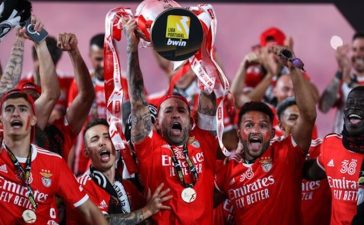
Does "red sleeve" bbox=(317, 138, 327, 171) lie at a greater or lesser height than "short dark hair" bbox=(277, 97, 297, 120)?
lesser

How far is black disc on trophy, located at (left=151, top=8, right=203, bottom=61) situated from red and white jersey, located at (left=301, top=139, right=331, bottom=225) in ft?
3.95

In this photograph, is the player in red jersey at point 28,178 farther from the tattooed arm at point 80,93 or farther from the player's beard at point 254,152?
the player's beard at point 254,152

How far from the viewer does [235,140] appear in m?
8.97

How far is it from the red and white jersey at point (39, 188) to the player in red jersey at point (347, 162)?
61.6 inches

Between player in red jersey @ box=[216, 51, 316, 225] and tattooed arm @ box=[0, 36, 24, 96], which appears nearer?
player in red jersey @ box=[216, 51, 316, 225]

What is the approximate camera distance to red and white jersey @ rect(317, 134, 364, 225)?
634 cm

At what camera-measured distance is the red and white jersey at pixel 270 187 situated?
659 centimetres

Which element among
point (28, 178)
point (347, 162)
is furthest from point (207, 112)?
point (28, 178)

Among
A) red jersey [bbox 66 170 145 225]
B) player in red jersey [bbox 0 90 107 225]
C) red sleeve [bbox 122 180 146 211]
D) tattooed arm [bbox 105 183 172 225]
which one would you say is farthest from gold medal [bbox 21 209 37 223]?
red sleeve [bbox 122 180 146 211]

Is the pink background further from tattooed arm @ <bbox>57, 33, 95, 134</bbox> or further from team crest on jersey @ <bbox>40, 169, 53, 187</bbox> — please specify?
team crest on jersey @ <bbox>40, 169, 53, 187</bbox>

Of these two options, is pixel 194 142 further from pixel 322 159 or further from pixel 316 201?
pixel 316 201

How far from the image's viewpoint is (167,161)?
21.5 ft

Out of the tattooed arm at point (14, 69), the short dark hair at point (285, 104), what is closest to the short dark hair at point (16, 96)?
the tattooed arm at point (14, 69)

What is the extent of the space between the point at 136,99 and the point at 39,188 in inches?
33.4
